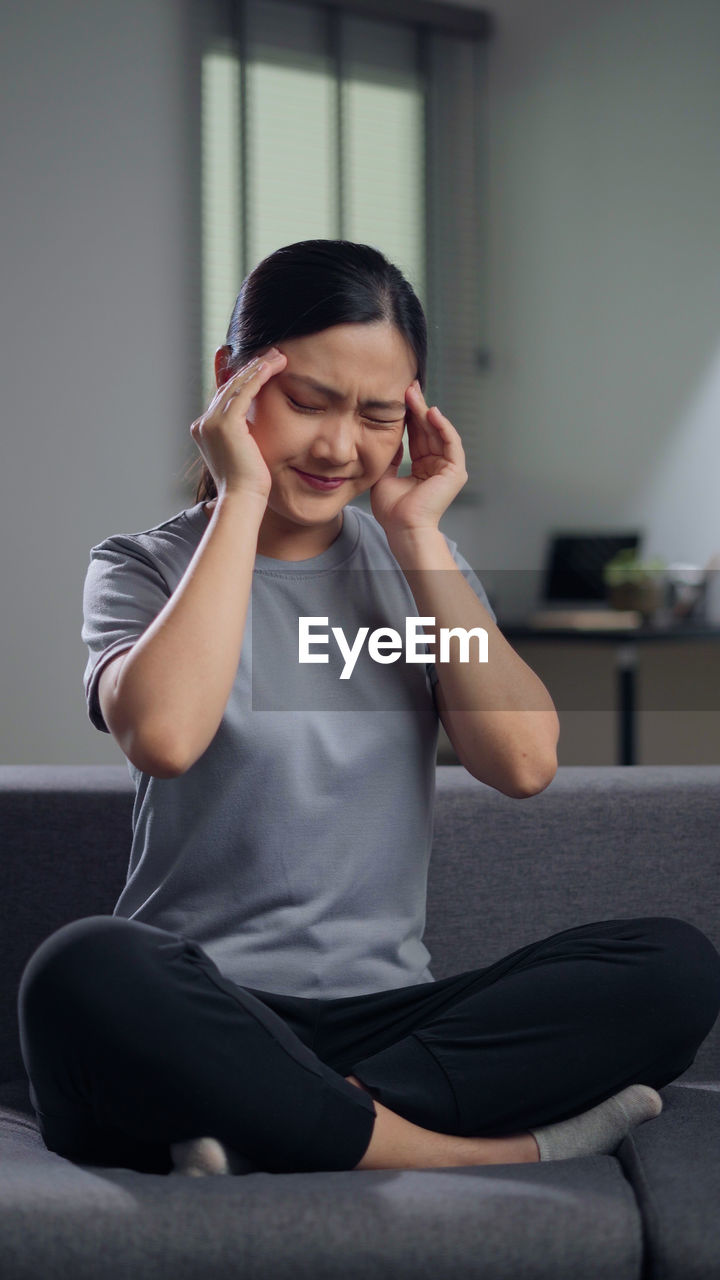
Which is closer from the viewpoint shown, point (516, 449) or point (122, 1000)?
point (122, 1000)

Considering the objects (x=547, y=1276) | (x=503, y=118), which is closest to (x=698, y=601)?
(x=503, y=118)

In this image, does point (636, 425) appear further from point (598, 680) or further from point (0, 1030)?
point (0, 1030)

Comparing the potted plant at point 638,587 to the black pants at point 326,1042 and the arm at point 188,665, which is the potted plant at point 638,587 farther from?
the arm at point 188,665

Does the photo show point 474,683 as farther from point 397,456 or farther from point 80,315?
point 80,315

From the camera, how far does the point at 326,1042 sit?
115 centimetres

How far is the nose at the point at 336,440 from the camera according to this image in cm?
122

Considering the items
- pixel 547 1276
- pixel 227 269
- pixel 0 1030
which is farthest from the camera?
pixel 227 269

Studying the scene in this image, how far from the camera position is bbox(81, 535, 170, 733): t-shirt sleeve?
1192 millimetres

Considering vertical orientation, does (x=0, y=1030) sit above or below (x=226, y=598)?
below

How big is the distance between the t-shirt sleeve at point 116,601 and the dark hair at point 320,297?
229 mm

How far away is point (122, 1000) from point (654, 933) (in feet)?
1.66

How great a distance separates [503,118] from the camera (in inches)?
158

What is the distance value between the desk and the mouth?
2214mm

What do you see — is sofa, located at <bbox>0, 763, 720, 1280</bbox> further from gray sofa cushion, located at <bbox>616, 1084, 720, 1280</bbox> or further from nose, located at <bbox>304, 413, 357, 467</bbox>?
nose, located at <bbox>304, 413, 357, 467</bbox>
